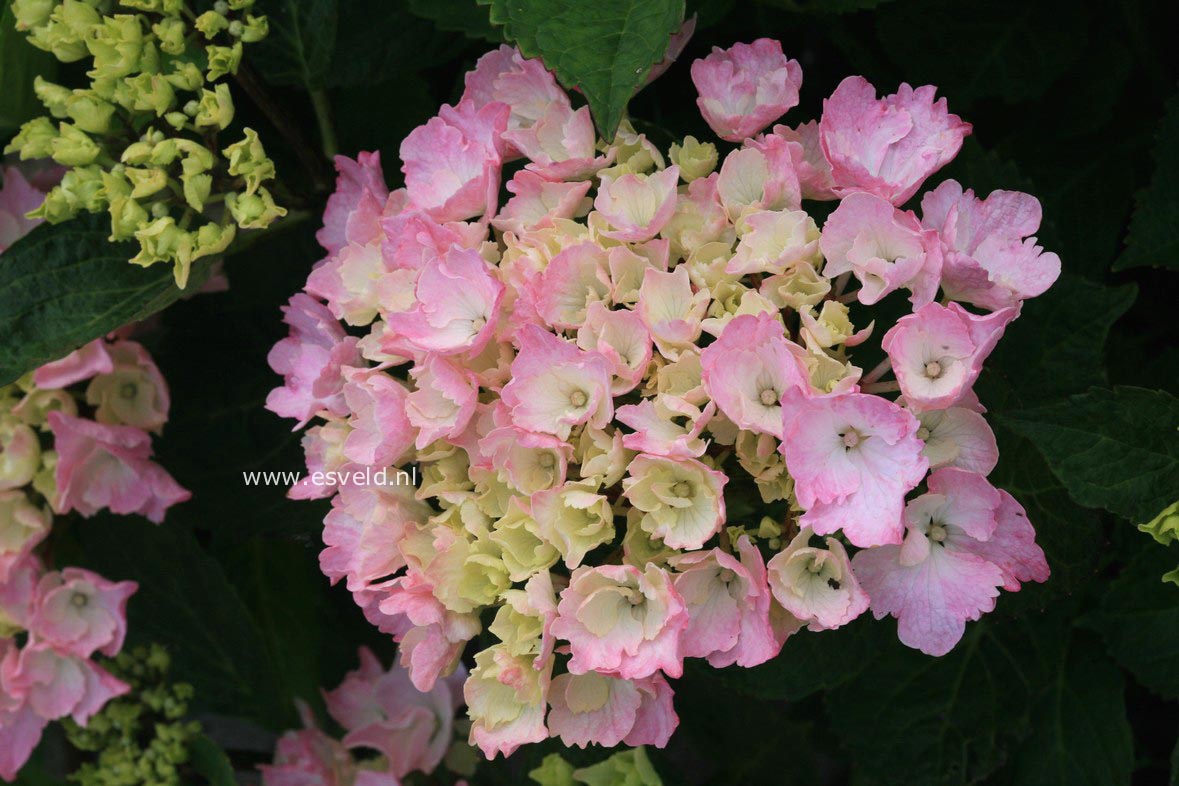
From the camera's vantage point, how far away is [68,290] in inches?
34.1

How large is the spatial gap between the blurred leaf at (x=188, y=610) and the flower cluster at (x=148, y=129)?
410 mm

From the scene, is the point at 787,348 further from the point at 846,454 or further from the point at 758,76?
the point at 758,76

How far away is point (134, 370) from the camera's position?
1.01m

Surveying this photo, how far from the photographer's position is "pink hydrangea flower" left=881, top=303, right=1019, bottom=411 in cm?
62

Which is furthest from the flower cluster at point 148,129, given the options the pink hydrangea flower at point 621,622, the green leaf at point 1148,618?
the green leaf at point 1148,618

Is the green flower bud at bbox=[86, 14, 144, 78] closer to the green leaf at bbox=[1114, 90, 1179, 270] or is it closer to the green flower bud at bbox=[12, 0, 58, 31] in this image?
the green flower bud at bbox=[12, 0, 58, 31]

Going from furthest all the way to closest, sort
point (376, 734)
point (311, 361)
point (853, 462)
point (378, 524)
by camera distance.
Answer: point (376, 734), point (311, 361), point (378, 524), point (853, 462)

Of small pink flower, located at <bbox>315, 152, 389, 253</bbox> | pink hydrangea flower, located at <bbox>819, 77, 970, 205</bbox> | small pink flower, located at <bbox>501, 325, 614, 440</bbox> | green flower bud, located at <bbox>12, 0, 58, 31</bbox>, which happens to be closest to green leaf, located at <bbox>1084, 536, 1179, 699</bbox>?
pink hydrangea flower, located at <bbox>819, 77, 970, 205</bbox>

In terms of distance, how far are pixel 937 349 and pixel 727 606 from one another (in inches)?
6.6

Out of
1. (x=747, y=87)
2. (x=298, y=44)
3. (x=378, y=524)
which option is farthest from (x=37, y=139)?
(x=747, y=87)

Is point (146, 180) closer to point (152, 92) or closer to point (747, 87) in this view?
point (152, 92)

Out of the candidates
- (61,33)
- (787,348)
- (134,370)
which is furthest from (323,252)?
(787,348)

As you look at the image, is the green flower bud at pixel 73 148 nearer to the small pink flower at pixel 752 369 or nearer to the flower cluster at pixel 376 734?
the small pink flower at pixel 752 369

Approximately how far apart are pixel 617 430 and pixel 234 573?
2.39 ft
